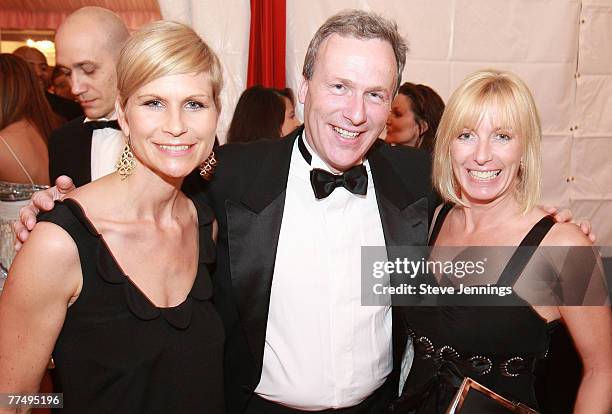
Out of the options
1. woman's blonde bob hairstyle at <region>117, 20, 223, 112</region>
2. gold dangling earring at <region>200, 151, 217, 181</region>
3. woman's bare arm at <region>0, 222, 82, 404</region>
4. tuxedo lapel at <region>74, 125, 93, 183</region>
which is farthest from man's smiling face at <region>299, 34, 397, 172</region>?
tuxedo lapel at <region>74, 125, 93, 183</region>

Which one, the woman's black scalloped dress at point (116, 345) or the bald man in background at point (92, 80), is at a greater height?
the bald man in background at point (92, 80)

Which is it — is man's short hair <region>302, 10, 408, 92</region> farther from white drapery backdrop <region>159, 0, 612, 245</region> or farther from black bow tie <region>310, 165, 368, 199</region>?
white drapery backdrop <region>159, 0, 612, 245</region>

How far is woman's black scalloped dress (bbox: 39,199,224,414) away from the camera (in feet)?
4.60

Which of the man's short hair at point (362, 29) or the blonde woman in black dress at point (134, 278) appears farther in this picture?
the man's short hair at point (362, 29)

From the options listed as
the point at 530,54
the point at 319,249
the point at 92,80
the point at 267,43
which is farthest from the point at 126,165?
the point at 530,54

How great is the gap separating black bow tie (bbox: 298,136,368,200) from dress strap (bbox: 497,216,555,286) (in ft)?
1.69

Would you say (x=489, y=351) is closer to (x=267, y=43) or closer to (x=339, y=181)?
(x=339, y=181)

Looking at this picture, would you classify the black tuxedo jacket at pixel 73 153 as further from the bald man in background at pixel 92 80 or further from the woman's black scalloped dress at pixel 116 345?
the woman's black scalloped dress at pixel 116 345

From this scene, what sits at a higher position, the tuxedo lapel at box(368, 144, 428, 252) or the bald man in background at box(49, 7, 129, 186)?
the bald man in background at box(49, 7, 129, 186)

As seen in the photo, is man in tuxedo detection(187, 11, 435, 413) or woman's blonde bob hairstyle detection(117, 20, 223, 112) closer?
woman's blonde bob hairstyle detection(117, 20, 223, 112)

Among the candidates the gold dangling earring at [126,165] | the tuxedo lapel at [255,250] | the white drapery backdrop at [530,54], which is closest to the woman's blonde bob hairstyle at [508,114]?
the tuxedo lapel at [255,250]

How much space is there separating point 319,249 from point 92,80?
1.21m

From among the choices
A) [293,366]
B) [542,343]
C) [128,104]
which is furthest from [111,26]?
[542,343]

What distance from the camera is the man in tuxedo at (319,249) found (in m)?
1.85
